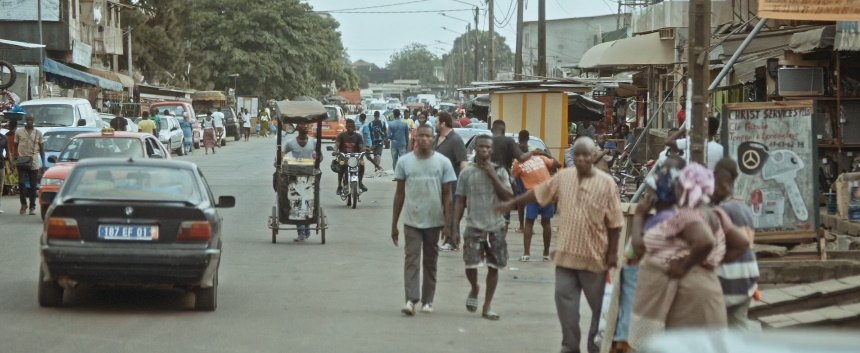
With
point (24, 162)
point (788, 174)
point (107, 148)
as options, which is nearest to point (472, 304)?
point (788, 174)

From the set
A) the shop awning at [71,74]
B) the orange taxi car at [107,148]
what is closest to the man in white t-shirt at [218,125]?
the shop awning at [71,74]

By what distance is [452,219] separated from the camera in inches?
452

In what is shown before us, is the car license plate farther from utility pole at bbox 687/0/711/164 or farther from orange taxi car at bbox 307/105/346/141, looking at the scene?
orange taxi car at bbox 307/105/346/141

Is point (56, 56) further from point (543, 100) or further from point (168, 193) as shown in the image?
point (168, 193)

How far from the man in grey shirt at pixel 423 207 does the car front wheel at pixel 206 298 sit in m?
1.67

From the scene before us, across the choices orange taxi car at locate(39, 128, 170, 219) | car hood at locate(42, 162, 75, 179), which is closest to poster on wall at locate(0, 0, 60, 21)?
orange taxi car at locate(39, 128, 170, 219)

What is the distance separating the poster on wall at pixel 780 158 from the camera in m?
12.9

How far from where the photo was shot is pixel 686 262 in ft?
23.8

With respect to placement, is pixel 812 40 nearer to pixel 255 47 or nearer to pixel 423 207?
pixel 423 207

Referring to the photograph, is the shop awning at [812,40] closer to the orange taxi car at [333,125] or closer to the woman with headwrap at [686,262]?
the woman with headwrap at [686,262]

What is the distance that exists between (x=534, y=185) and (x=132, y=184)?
6146 mm

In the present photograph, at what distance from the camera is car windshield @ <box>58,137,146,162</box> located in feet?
62.5

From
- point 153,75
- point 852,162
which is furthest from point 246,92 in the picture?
point 852,162

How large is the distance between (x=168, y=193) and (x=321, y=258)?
15.0ft
